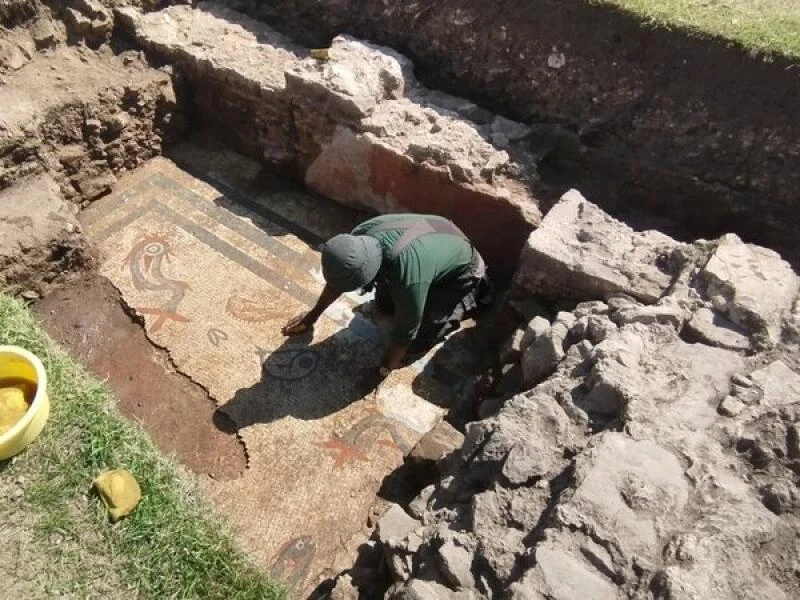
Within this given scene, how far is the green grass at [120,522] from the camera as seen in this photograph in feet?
11.2

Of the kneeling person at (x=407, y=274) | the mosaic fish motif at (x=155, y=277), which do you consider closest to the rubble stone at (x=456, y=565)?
the kneeling person at (x=407, y=274)

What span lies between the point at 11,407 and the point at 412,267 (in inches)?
95.6

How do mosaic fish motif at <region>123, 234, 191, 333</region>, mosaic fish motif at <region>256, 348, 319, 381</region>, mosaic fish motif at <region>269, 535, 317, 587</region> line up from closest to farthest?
mosaic fish motif at <region>269, 535, 317, 587</region> → mosaic fish motif at <region>256, 348, 319, 381</region> → mosaic fish motif at <region>123, 234, 191, 333</region>

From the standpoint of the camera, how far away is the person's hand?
15.2 feet

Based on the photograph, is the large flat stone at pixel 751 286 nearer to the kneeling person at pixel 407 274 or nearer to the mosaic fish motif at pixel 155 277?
the kneeling person at pixel 407 274

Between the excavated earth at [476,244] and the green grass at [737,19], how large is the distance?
0.38ft

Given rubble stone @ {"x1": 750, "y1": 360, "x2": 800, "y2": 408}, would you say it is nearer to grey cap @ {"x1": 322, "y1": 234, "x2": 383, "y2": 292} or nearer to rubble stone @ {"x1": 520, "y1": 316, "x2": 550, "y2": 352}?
rubble stone @ {"x1": 520, "y1": 316, "x2": 550, "y2": 352}

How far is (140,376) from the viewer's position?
445cm

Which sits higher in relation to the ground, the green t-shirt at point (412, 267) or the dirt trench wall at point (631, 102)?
the dirt trench wall at point (631, 102)

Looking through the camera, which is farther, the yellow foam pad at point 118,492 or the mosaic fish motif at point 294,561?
the mosaic fish motif at point 294,561

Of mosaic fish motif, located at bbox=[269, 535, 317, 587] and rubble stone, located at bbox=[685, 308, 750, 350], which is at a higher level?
rubble stone, located at bbox=[685, 308, 750, 350]

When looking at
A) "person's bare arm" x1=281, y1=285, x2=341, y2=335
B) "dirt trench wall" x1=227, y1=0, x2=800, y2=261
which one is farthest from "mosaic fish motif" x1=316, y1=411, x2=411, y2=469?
"dirt trench wall" x1=227, y1=0, x2=800, y2=261

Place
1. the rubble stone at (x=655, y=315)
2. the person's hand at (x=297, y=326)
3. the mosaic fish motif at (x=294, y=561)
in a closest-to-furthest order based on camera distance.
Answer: the rubble stone at (x=655, y=315) → the mosaic fish motif at (x=294, y=561) → the person's hand at (x=297, y=326)

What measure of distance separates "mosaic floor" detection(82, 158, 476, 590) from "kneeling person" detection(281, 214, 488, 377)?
0.91 ft
